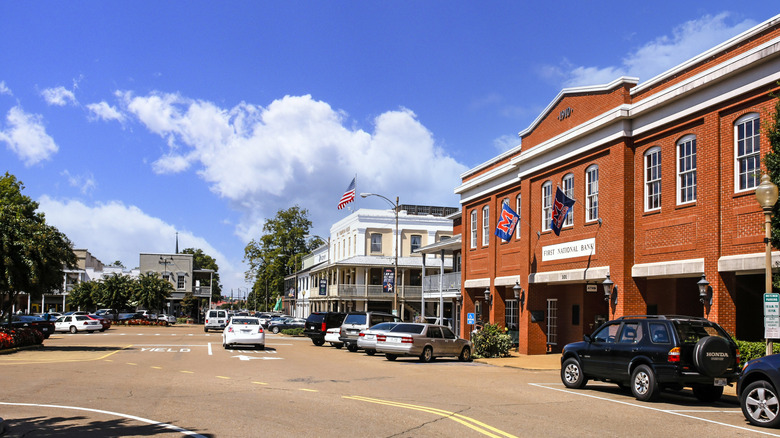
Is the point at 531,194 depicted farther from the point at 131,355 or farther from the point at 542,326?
the point at 131,355

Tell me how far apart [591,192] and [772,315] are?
1286 centimetres

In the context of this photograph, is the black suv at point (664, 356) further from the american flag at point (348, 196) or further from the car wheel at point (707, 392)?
the american flag at point (348, 196)

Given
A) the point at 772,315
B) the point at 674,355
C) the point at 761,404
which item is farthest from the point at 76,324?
the point at 761,404

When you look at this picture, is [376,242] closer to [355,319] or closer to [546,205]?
[355,319]

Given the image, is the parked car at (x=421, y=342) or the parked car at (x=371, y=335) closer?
the parked car at (x=421, y=342)

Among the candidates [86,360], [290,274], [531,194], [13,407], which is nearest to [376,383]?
[13,407]

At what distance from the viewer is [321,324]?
120 feet

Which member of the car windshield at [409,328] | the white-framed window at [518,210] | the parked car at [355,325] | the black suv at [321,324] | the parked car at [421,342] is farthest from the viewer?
the black suv at [321,324]

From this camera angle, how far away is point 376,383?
16.9 m

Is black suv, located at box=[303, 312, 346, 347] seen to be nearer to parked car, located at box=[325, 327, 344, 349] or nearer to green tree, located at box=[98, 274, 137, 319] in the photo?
parked car, located at box=[325, 327, 344, 349]

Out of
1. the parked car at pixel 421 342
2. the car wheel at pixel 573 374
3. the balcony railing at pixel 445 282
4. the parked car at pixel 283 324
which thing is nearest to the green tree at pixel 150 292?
the parked car at pixel 283 324

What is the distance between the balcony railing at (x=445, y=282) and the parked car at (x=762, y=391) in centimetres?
2832

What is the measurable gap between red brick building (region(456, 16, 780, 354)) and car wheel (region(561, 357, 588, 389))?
210 inches

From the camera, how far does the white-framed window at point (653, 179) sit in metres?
22.5
